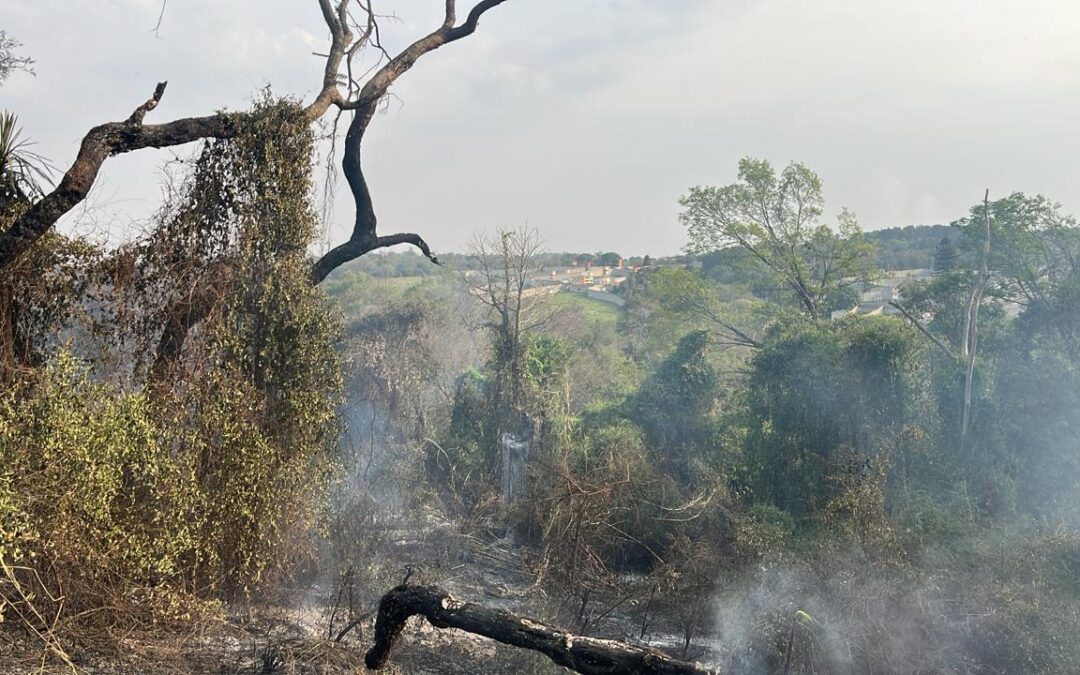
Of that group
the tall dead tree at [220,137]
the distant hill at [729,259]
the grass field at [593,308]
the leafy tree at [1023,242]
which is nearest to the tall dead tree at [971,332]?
the leafy tree at [1023,242]

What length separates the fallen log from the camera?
4.76 meters

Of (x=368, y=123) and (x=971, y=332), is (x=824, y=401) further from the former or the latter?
(x=368, y=123)

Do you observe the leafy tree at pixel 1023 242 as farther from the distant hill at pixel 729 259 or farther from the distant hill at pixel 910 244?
the distant hill at pixel 910 244

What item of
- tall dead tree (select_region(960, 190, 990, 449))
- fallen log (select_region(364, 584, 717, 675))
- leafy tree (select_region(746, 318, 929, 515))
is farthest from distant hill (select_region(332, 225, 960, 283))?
fallen log (select_region(364, 584, 717, 675))

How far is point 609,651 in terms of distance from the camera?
16.1 ft

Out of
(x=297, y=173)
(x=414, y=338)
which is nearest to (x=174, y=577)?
(x=297, y=173)

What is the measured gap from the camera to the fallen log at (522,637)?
4757mm

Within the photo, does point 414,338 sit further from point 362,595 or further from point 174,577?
point 174,577

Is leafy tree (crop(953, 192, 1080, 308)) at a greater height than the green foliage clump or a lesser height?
greater

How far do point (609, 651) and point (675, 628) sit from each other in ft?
25.4

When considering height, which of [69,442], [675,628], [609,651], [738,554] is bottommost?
[675,628]

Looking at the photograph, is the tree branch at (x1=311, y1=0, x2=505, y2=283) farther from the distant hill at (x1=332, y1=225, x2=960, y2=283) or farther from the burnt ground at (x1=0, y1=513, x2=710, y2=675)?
the distant hill at (x1=332, y1=225, x2=960, y2=283)

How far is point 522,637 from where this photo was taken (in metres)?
5.21

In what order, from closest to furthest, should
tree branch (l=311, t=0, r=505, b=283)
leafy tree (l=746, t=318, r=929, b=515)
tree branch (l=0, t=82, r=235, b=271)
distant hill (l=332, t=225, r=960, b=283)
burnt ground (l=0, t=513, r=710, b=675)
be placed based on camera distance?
tree branch (l=0, t=82, r=235, b=271) → burnt ground (l=0, t=513, r=710, b=675) → tree branch (l=311, t=0, r=505, b=283) → leafy tree (l=746, t=318, r=929, b=515) → distant hill (l=332, t=225, r=960, b=283)
